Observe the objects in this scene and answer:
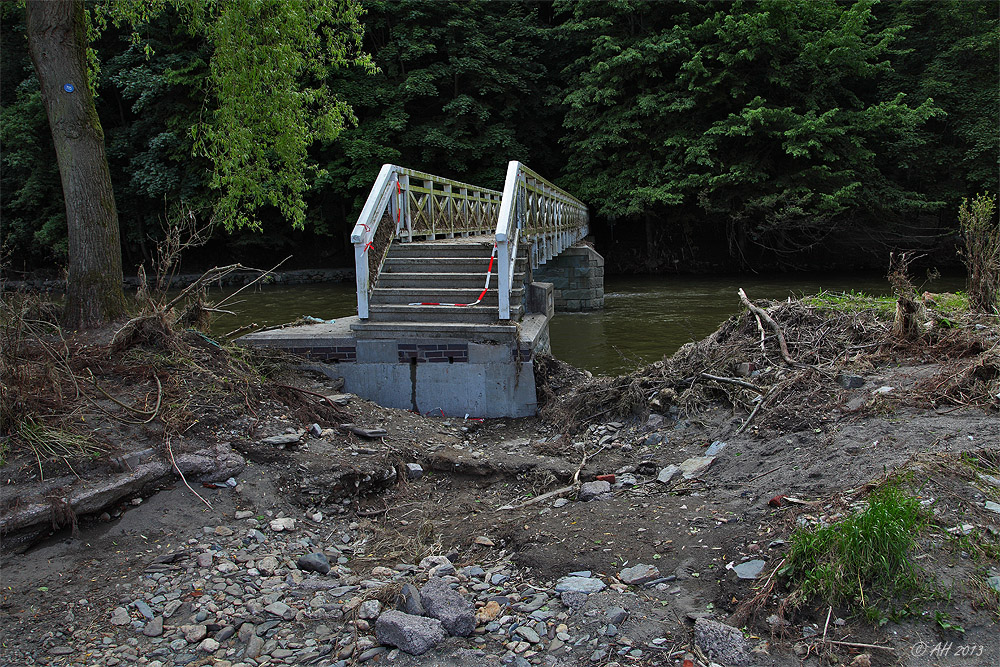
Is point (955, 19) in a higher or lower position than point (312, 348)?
higher

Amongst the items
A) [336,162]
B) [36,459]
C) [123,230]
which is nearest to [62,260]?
[123,230]

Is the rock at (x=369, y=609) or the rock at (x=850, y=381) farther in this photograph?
the rock at (x=850, y=381)

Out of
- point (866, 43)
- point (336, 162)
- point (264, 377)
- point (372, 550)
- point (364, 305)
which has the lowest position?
point (372, 550)

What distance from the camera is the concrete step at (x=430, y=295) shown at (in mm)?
7902

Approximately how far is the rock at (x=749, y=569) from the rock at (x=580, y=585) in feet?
2.14

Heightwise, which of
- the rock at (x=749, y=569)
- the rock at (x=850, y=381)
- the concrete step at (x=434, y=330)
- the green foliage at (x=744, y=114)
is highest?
the green foliage at (x=744, y=114)

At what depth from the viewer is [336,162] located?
24.9 meters

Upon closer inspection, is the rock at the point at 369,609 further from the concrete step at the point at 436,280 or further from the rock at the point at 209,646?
the concrete step at the point at 436,280

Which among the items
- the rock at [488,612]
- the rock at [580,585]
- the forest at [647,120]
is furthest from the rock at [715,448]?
the forest at [647,120]

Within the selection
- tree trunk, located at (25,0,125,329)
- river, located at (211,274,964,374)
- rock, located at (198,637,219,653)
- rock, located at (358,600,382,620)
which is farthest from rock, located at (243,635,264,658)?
river, located at (211,274,964,374)

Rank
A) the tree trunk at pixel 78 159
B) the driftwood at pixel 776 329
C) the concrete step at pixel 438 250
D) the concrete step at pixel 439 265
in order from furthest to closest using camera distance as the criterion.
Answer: the concrete step at pixel 438 250
the concrete step at pixel 439 265
the tree trunk at pixel 78 159
the driftwood at pixel 776 329

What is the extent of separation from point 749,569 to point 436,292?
529 cm

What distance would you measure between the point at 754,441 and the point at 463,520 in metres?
2.21

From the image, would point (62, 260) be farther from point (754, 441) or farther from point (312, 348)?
point (754, 441)
